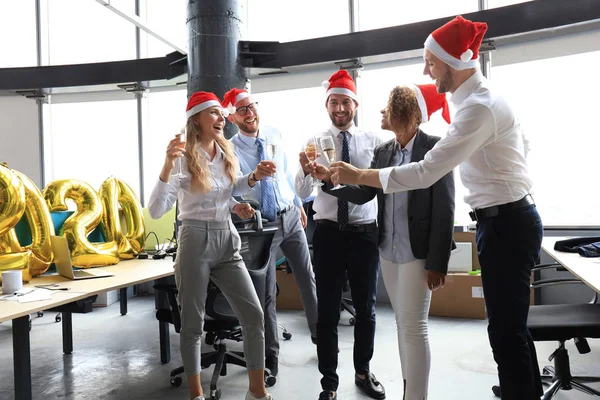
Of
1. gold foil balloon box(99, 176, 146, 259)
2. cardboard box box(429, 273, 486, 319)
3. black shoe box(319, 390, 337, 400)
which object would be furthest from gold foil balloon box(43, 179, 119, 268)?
cardboard box box(429, 273, 486, 319)

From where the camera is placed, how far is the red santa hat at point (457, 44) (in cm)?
193

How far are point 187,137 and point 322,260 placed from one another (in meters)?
0.96

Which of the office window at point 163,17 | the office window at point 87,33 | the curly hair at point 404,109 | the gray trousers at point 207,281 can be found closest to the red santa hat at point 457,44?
the curly hair at point 404,109

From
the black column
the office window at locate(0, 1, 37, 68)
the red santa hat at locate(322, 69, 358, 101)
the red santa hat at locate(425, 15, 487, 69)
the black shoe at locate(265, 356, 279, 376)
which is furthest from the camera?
the office window at locate(0, 1, 37, 68)

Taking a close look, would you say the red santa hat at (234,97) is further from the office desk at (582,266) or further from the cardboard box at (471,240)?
the cardboard box at (471,240)

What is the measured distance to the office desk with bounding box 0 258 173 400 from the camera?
7.44 ft

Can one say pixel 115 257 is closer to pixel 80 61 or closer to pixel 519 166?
pixel 519 166

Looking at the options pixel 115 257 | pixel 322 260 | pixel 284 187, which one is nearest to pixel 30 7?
pixel 115 257

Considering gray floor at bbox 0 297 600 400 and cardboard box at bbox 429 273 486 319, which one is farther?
cardboard box at bbox 429 273 486 319

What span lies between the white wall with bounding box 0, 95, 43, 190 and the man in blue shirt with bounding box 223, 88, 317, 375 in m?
4.26

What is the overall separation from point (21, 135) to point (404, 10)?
499 centimetres

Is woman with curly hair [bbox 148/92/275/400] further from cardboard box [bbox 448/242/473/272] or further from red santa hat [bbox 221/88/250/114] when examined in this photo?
cardboard box [bbox 448/242/473/272]

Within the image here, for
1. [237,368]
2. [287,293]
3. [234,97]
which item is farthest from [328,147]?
[287,293]

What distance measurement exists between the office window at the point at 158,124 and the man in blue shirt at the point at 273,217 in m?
3.11
